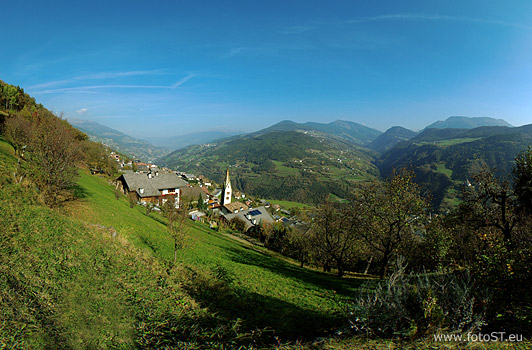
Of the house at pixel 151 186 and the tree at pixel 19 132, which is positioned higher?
the tree at pixel 19 132

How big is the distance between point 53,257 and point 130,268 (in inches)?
106

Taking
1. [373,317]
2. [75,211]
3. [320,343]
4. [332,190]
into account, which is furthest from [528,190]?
[332,190]

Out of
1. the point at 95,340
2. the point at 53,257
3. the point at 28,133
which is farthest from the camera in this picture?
the point at 28,133

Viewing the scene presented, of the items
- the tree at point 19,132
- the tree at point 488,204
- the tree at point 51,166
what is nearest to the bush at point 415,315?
the tree at point 488,204

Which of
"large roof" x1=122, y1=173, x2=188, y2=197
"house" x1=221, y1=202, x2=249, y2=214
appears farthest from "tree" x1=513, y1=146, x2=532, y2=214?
"house" x1=221, y1=202, x2=249, y2=214

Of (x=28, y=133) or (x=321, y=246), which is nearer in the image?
(x=321, y=246)

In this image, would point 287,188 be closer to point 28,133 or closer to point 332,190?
point 332,190

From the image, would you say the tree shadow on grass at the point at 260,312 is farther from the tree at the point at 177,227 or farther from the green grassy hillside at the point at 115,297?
the tree at the point at 177,227

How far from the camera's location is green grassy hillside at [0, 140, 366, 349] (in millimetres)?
5520

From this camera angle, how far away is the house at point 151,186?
45.6 m

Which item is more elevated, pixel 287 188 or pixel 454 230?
pixel 454 230

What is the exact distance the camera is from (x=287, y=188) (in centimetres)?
18500

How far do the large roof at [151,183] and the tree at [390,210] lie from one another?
4467 centimetres

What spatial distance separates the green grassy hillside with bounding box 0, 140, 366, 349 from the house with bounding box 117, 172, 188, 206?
1374 inches
